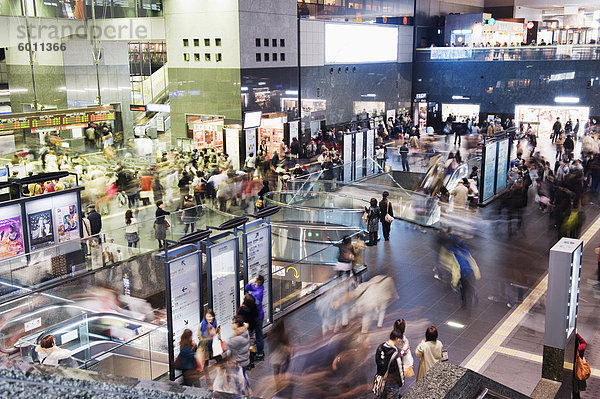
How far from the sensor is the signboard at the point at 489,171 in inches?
699

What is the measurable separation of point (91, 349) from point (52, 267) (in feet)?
7.71

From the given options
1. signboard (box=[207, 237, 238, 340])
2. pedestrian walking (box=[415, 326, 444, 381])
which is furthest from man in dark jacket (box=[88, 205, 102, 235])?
pedestrian walking (box=[415, 326, 444, 381])

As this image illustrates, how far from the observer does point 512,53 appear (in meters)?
33.3

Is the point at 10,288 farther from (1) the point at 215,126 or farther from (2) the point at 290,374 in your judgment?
(1) the point at 215,126

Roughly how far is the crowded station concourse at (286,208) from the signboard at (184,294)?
0.04 metres

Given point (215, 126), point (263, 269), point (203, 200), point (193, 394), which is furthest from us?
point (215, 126)

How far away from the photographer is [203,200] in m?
17.0

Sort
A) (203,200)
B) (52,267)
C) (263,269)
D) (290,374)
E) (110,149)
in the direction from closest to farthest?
(290,374)
(263,269)
(52,267)
(203,200)
(110,149)

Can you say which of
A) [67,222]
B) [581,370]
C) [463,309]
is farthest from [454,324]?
[67,222]

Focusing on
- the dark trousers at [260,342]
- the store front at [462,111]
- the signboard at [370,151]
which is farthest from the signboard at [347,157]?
the store front at [462,111]

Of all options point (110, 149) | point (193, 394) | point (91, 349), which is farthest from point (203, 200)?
point (193, 394)

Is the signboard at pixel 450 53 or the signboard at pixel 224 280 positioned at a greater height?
the signboard at pixel 450 53

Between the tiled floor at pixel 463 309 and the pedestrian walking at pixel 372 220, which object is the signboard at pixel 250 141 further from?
the pedestrian walking at pixel 372 220

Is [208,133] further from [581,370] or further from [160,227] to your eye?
[581,370]
